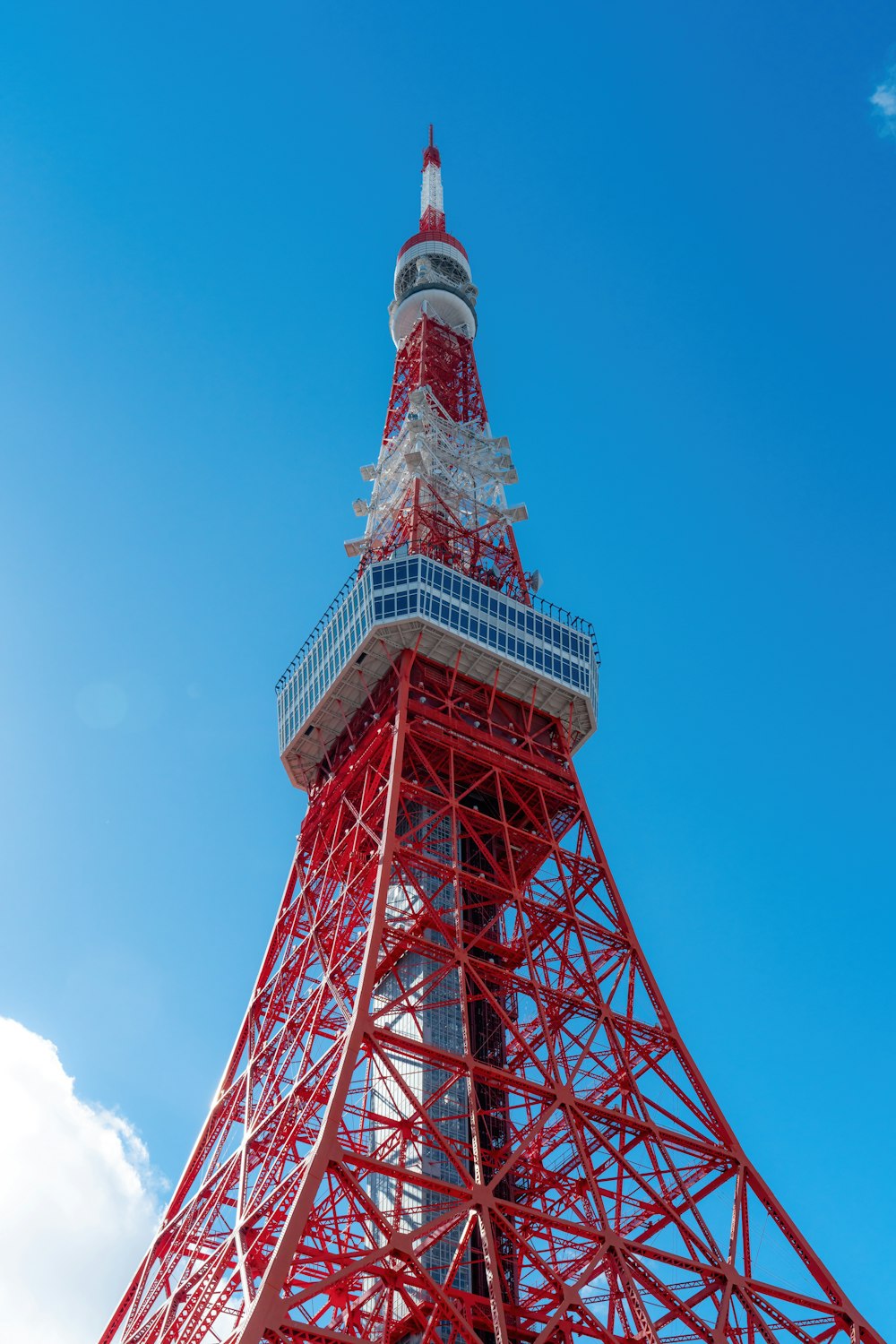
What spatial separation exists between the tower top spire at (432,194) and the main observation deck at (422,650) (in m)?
20.6

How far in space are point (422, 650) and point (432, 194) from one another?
2756 centimetres

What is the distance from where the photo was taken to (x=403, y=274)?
48.0 meters

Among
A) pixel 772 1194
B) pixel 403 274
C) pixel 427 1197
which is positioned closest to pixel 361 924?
pixel 427 1197

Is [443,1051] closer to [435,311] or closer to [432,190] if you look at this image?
[435,311]

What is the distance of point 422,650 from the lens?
3164 centimetres

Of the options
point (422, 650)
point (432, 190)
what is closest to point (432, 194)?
point (432, 190)

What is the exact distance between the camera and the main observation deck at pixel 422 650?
3147 centimetres

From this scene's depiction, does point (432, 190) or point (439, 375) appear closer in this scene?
point (439, 375)

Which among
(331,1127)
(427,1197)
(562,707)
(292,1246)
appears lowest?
(292,1246)

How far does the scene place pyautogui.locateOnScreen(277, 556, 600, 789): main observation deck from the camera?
31.5 m

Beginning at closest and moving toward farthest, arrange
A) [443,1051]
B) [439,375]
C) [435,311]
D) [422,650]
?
[443,1051] → [422,650] → [439,375] → [435,311]

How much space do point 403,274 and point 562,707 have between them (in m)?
21.9

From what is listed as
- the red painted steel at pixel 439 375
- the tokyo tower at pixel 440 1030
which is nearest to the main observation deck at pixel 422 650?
the tokyo tower at pixel 440 1030

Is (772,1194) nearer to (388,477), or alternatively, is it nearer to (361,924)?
(361,924)
